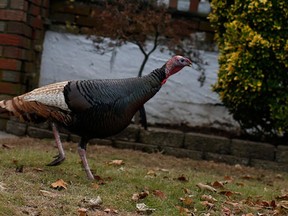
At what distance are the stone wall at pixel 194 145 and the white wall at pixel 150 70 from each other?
100 centimetres

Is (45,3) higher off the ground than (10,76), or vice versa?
Result: (45,3)

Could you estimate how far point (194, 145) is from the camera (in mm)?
8227

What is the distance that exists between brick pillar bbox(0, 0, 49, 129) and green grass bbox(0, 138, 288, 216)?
4.00 feet

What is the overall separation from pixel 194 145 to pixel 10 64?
9.47 ft

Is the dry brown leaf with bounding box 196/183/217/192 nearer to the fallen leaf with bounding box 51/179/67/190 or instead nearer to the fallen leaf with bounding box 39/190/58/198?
the fallen leaf with bounding box 51/179/67/190

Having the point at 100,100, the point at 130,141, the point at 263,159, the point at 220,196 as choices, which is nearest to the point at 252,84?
the point at 263,159

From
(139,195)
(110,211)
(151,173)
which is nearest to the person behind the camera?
(110,211)

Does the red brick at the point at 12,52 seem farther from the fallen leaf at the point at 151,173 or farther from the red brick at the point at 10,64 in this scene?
the fallen leaf at the point at 151,173

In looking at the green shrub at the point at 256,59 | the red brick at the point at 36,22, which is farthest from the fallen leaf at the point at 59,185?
the red brick at the point at 36,22

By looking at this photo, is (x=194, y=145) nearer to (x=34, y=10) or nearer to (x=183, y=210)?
(x=34, y=10)

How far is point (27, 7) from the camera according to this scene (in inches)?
339

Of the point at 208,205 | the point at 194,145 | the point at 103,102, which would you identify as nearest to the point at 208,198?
the point at 208,205

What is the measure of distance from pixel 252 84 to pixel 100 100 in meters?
3.01

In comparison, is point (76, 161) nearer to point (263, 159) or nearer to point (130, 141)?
point (130, 141)
